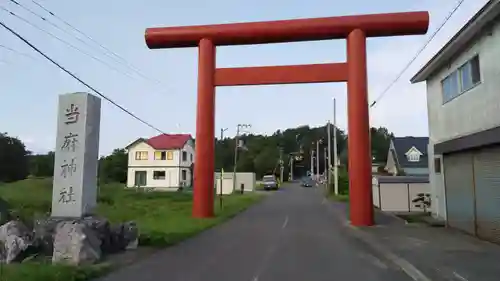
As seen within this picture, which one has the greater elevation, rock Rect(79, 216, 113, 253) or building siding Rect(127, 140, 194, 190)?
building siding Rect(127, 140, 194, 190)

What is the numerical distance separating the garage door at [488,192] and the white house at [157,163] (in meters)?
49.2

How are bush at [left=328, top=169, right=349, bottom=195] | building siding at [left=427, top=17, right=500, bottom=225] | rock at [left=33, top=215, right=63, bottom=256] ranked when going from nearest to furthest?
rock at [left=33, top=215, right=63, bottom=256], building siding at [left=427, top=17, right=500, bottom=225], bush at [left=328, top=169, right=349, bottom=195]

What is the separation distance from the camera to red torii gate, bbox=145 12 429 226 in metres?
19.2

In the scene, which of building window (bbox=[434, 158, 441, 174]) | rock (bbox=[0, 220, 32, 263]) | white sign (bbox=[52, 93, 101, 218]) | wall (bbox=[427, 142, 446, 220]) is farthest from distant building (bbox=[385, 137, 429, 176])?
rock (bbox=[0, 220, 32, 263])

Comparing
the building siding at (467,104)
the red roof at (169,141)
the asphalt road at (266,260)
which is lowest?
the asphalt road at (266,260)

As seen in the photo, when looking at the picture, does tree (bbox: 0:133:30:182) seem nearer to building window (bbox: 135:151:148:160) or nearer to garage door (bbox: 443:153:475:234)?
building window (bbox: 135:151:148:160)

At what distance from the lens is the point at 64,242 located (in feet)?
31.7

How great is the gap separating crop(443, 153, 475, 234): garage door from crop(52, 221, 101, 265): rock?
11084 millimetres

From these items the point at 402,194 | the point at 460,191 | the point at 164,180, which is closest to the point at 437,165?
the point at 460,191

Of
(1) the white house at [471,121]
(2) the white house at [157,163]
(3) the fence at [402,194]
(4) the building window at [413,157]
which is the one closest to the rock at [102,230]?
(1) the white house at [471,121]

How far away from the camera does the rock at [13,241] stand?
948 cm

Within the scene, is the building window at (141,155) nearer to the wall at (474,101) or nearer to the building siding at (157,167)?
the building siding at (157,167)

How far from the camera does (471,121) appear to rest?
14.7 meters

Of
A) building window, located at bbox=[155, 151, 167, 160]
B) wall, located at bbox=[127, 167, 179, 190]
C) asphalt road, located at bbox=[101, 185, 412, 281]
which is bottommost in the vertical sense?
asphalt road, located at bbox=[101, 185, 412, 281]
